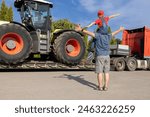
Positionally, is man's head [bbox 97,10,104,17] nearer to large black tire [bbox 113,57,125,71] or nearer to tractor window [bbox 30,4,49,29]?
tractor window [bbox 30,4,49,29]

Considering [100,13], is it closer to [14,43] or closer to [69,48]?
[14,43]

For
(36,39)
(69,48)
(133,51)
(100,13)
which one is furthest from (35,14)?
(133,51)

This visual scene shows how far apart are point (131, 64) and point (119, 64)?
890mm

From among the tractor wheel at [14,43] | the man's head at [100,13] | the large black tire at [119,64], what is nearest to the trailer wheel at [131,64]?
the large black tire at [119,64]

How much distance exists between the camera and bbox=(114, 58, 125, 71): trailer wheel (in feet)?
64.3

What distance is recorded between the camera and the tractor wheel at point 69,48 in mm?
16734

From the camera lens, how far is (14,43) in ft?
50.6

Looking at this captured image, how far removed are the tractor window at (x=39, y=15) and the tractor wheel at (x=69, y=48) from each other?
1.10m

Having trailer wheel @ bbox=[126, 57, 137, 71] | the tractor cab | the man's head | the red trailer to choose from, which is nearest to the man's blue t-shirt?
the man's head

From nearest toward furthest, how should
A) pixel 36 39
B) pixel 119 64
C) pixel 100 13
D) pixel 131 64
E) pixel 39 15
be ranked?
pixel 100 13
pixel 36 39
pixel 39 15
pixel 119 64
pixel 131 64

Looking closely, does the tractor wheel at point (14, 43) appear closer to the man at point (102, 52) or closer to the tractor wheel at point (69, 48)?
the tractor wheel at point (69, 48)

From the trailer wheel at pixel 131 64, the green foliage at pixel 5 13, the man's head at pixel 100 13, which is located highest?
the green foliage at pixel 5 13

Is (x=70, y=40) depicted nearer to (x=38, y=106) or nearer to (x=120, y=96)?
(x=120, y=96)

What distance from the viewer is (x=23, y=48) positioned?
1557cm
